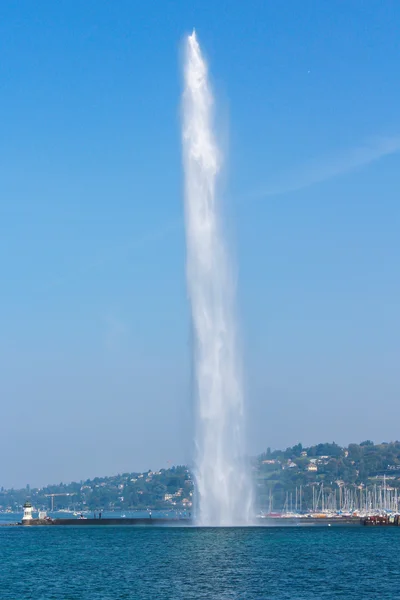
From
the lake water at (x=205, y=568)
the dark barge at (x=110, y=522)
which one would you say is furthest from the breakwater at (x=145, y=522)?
the lake water at (x=205, y=568)

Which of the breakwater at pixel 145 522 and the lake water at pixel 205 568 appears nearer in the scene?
the lake water at pixel 205 568

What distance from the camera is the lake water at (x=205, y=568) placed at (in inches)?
2062

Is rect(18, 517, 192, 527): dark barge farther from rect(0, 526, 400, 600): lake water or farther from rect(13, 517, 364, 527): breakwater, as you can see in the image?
rect(0, 526, 400, 600): lake water

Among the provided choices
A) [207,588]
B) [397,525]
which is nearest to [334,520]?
[397,525]

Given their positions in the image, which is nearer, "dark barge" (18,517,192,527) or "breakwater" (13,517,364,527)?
"dark barge" (18,517,192,527)

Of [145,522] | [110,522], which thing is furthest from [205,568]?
[110,522]

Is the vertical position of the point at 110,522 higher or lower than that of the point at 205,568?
higher

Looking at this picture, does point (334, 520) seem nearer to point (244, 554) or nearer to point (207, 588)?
point (244, 554)

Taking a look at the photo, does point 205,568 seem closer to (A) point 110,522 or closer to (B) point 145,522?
(B) point 145,522

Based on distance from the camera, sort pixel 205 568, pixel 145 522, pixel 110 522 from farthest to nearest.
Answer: pixel 110 522
pixel 145 522
pixel 205 568

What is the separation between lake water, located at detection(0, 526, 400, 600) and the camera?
5238 centimetres

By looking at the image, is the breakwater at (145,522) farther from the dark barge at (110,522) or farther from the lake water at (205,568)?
the lake water at (205,568)

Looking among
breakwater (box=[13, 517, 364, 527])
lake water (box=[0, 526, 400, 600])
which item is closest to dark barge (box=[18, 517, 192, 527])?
breakwater (box=[13, 517, 364, 527])

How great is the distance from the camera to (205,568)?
6381 cm
